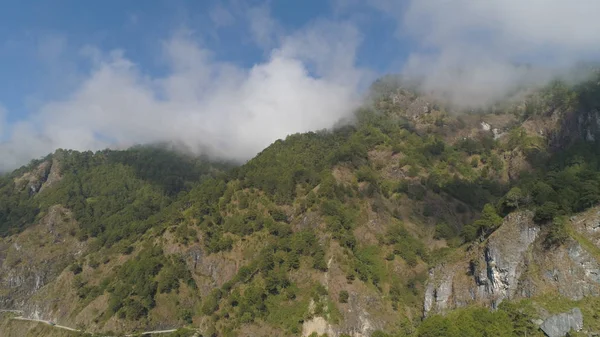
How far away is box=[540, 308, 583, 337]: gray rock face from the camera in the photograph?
77.0 m

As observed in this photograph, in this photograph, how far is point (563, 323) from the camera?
77.8m

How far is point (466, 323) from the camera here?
83.2 metres

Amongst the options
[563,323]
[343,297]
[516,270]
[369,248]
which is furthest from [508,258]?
[369,248]

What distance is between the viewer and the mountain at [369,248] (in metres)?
91.4

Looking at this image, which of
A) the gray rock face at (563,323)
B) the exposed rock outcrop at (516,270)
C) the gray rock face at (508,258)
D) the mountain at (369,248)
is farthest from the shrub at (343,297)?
the gray rock face at (563,323)

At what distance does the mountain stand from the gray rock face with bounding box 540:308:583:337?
0.45 m

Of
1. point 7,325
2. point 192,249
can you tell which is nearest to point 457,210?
point 192,249

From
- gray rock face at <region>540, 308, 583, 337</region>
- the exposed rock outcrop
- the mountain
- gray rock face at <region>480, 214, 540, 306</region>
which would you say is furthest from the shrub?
gray rock face at <region>540, 308, 583, 337</region>

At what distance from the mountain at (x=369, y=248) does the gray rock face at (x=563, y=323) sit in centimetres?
45

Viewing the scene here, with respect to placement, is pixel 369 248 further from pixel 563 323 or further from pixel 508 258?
pixel 563 323

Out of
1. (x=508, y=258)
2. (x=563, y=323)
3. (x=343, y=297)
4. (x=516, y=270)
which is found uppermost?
(x=508, y=258)

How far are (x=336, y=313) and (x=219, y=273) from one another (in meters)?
49.2

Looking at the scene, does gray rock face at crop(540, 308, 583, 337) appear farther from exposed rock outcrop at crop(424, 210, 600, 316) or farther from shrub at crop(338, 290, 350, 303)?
shrub at crop(338, 290, 350, 303)

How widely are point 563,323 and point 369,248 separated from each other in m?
63.3
